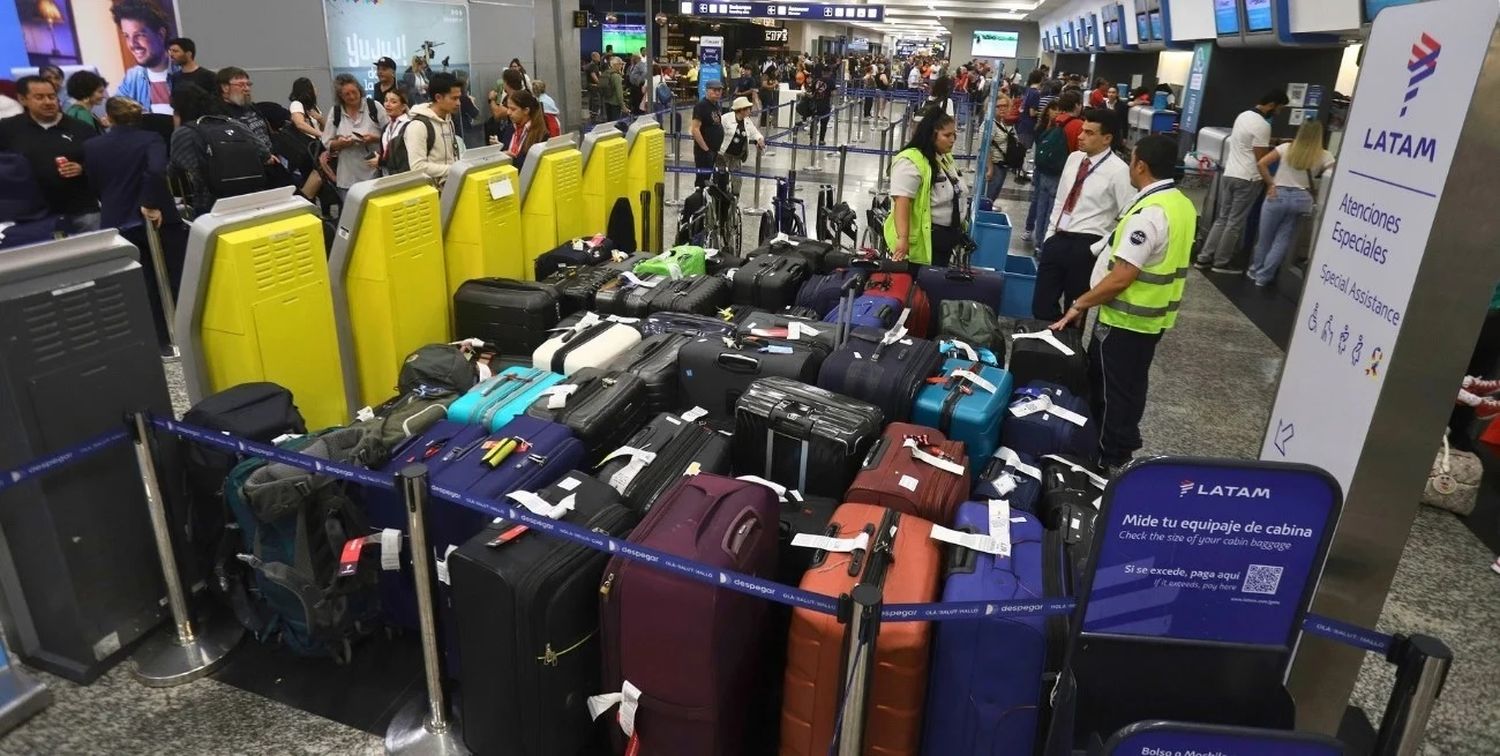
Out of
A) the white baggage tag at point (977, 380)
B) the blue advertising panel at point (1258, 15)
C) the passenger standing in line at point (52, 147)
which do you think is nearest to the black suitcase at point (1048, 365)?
the white baggage tag at point (977, 380)

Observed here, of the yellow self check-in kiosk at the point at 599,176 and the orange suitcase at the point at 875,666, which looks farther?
the yellow self check-in kiosk at the point at 599,176

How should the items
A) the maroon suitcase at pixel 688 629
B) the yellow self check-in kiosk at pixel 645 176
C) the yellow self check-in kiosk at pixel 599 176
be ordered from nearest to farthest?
the maroon suitcase at pixel 688 629, the yellow self check-in kiosk at pixel 599 176, the yellow self check-in kiosk at pixel 645 176

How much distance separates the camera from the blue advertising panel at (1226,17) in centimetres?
1031

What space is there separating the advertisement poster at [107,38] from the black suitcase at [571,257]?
547 centimetres

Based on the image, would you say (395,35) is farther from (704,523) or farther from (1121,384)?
(704,523)

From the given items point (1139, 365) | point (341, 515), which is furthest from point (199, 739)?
point (1139, 365)

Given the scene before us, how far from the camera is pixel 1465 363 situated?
2010 millimetres

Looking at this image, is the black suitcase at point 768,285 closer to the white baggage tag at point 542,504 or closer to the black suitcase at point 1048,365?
the black suitcase at point 1048,365

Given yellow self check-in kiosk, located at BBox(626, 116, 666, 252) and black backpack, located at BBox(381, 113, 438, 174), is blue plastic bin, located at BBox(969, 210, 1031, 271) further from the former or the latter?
black backpack, located at BBox(381, 113, 438, 174)

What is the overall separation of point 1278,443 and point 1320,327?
428mm

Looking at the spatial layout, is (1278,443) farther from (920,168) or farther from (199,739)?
(199,739)

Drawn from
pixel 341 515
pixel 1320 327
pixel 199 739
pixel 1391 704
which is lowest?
pixel 199 739

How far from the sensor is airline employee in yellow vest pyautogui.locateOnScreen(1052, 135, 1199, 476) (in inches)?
150

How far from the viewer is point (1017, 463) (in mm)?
3383
